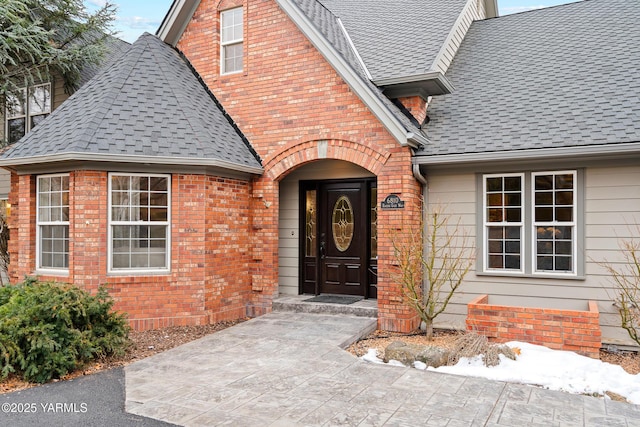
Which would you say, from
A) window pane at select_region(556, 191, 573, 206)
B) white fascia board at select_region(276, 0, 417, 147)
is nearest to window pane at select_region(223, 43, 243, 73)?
white fascia board at select_region(276, 0, 417, 147)

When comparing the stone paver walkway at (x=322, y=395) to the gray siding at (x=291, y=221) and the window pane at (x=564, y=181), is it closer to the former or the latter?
the gray siding at (x=291, y=221)

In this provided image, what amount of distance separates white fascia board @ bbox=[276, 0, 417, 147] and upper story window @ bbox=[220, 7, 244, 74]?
46.4 inches

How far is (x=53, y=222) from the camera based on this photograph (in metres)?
8.66

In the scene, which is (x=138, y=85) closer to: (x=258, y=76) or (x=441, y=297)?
(x=258, y=76)

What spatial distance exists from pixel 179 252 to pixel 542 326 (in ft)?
18.9

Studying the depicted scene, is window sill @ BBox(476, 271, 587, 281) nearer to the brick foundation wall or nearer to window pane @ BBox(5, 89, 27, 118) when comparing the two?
the brick foundation wall

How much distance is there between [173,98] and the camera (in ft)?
30.4

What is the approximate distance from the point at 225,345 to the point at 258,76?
17.1ft

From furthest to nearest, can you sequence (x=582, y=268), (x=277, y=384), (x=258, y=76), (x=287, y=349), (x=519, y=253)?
(x=258, y=76) → (x=519, y=253) → (x=582, y=268) → (x=287, y=349) → (x=277, y=384)

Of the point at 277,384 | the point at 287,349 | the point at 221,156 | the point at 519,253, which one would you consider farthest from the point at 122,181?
the point at 519,253

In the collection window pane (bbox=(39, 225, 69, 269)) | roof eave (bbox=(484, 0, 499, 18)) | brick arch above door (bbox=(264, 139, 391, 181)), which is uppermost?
roof eave (bbox=(484, 0, 499, 18))

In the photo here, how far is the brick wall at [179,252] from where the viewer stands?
8.03 meters

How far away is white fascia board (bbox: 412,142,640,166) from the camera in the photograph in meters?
7.11

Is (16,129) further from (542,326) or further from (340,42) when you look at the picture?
(542,326)
